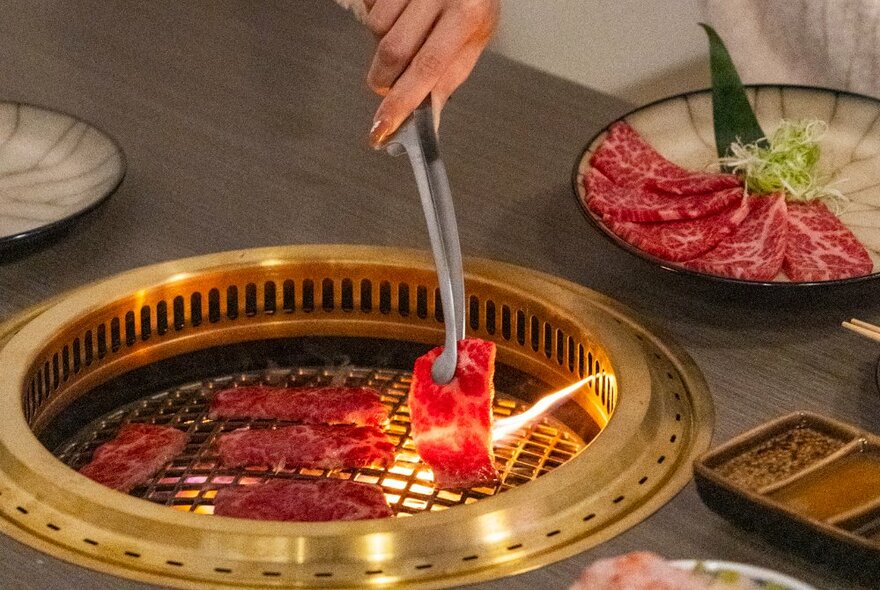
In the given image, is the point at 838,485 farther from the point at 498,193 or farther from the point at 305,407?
the point at 498,193

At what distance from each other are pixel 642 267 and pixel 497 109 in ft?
2.24

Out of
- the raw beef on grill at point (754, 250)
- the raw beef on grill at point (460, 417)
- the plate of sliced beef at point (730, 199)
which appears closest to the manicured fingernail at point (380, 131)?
the raw beef on grill at point (460, 417)

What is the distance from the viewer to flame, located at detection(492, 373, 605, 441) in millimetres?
1992

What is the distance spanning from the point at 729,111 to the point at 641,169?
0.22 m

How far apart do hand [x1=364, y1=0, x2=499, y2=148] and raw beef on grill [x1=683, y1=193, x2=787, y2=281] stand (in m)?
0.48

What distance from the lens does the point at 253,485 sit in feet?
6.07

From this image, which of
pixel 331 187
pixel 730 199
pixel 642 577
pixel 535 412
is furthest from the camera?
pixel 331 187

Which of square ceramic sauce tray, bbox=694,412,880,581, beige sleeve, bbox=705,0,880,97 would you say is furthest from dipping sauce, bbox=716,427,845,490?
beige sleeve, bbox=705,0,880,97

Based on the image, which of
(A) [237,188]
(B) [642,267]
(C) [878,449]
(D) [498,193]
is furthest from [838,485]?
(A) [237,188]

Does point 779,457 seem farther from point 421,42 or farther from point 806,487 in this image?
point 421,42

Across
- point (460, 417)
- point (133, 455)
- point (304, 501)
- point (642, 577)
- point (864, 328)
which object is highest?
point (864, 328)

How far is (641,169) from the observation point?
2.20m

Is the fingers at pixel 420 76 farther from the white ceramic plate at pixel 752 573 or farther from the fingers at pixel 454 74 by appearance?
the white ceramic plate at pixel 752 573

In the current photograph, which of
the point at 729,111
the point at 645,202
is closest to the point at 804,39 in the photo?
the point at 729,111
